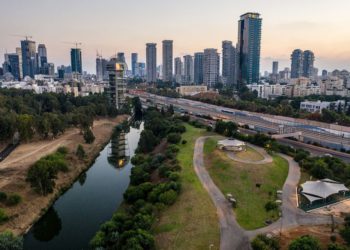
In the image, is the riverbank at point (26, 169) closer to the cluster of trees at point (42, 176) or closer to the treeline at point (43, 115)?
the cluster of trees at point (42, 176)

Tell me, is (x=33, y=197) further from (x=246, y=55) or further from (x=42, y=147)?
(x=246, y=55)

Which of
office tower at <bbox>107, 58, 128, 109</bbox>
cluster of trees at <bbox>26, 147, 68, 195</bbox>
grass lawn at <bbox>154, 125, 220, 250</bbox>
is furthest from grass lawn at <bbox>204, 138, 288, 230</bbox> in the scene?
office tower at <bbox>107, 58, 128, 109</bbox>

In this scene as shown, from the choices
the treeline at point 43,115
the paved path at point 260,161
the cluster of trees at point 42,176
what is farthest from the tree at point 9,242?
the treeline at point 43,115

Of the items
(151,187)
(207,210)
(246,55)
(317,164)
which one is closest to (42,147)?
(151,187)

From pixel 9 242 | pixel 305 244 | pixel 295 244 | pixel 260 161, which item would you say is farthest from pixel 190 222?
pixel 260 161

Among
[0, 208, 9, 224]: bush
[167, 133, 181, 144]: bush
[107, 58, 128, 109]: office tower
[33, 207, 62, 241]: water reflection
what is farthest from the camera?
[107, 58, 128, 109]: office tower

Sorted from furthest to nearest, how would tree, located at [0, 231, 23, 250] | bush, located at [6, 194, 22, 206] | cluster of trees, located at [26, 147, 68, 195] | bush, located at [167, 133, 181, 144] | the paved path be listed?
bush, located at [167, 133, 181, 144], the paved path, cluster of trees, located at [26, 147, 68, 195], bush, located at [6, 194, 22, 206], tree, located at [0, 231, 23, 250]

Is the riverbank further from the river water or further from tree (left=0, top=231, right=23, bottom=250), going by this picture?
tree (left=0, top=231, right=23, bottom=250)
